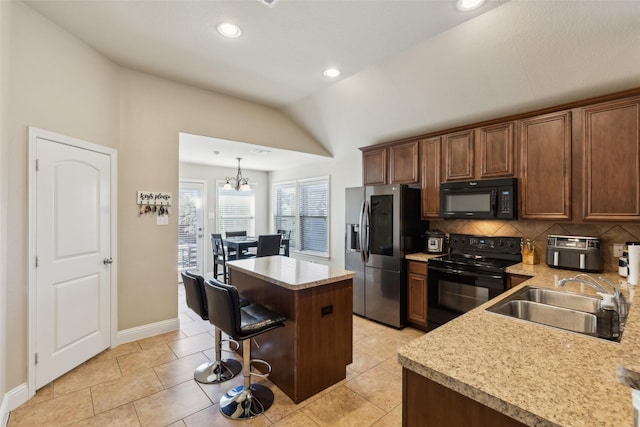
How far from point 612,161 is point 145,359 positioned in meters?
4.53

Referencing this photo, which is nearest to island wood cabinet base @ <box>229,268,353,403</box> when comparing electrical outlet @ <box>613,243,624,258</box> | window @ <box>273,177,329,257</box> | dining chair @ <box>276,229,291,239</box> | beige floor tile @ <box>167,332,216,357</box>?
beige floor tile @ <box>167,332,216,357</box>

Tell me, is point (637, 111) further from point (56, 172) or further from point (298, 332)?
point (56, 172)

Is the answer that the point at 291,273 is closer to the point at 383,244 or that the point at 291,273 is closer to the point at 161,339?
the point at 383,244

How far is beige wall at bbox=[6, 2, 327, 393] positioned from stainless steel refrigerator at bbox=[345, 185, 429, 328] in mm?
1792

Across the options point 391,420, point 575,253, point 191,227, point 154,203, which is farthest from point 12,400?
point 575,253

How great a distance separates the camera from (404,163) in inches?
155

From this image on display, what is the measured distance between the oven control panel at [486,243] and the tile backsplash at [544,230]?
0.08m

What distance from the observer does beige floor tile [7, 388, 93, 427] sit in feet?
6.65

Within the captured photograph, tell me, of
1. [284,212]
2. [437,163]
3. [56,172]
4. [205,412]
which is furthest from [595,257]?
[284,212]

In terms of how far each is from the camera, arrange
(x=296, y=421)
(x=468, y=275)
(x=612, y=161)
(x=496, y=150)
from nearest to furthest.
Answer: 1. (x=296, y=421)
2. (x=612, y=161)
3. (x=468, y=275)
4. (x=496, y=150)

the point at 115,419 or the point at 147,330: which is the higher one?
the point at 147,330

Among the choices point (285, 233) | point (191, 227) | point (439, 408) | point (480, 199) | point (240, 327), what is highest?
point (480, 199)

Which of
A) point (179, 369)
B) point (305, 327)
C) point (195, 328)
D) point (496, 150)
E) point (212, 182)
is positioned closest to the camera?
point (305, 327)

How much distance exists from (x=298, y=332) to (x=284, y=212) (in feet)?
15.3
